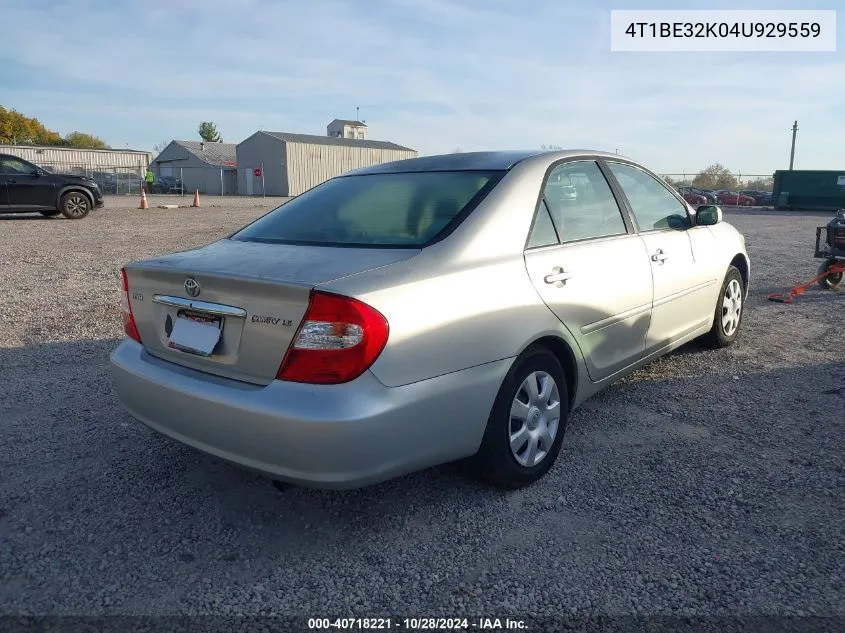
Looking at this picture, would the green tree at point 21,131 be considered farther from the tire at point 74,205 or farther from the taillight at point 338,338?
the taillight at point 338,338

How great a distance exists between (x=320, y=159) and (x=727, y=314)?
50.4 metres

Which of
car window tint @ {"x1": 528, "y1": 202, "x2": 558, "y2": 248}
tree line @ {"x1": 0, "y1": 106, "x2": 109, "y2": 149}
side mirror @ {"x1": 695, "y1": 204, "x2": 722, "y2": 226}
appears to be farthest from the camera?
tree line @ {"x1": 0, "y1": 106, "x2": 109, "y2": 149}

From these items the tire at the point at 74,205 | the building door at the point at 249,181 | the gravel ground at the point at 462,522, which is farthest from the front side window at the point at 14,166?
the building door at the point at 249,181

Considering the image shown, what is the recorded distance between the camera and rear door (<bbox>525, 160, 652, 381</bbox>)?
3.13 m

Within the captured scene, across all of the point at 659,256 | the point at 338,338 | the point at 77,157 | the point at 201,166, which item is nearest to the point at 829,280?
the point at 659,256

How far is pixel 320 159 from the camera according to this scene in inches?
2078

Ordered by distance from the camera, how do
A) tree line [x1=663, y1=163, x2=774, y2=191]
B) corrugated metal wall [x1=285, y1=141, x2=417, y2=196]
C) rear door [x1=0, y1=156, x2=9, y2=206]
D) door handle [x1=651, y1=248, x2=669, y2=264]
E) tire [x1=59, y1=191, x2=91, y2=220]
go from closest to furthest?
1. door handle [x1=651, y1=248, x2=669, y2=264]
2. rear door [x1=0, y1=156, x2=9, y2=206]
3. tire [x1=59, y1=191, x2=91, y2=220]
4. tree line [x1=663, y1=163, x2=774, y2=191]
5. corrugated metal wall [x1=285, y1=141, x2=417, y2=196]

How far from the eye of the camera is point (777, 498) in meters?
2.93

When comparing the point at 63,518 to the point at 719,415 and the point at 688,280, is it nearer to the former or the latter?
the point at 719,415

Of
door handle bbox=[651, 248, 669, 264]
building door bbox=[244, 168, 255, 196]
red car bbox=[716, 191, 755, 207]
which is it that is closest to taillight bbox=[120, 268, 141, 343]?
door handle bbox=[651, 248, 669, 264]

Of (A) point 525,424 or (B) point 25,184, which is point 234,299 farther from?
(B) point 25,184

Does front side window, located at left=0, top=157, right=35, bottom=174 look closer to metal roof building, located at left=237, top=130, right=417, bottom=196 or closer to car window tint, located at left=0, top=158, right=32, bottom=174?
car window tint, located at left=0, top=158, right=32, bottom=174

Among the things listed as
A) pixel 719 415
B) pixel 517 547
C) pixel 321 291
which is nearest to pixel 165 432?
pixel 321 291

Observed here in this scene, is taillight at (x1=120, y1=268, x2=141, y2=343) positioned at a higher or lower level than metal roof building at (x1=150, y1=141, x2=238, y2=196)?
lower
